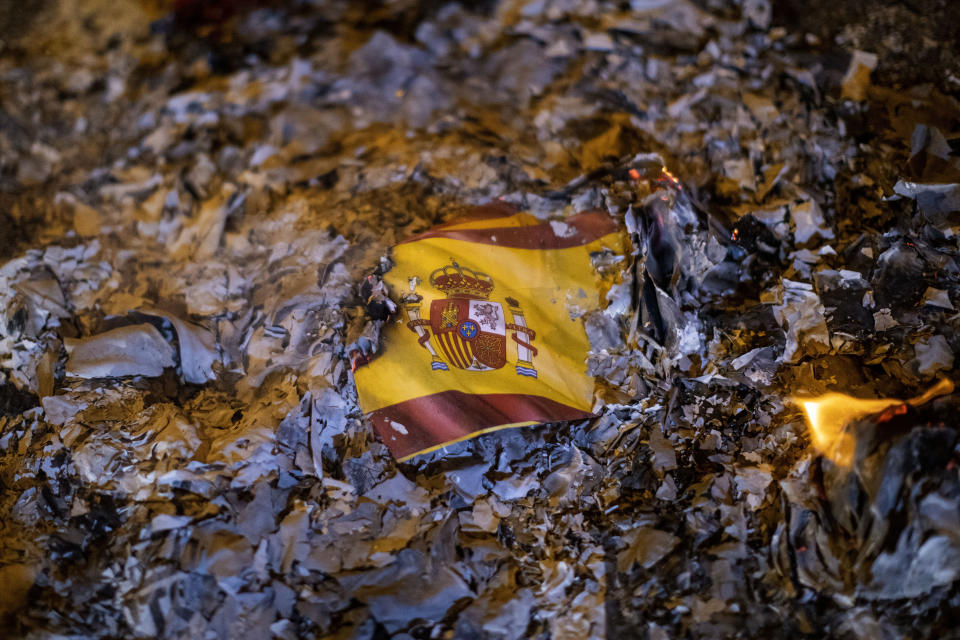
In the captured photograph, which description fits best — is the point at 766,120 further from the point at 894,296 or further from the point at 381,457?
the point at 381,457

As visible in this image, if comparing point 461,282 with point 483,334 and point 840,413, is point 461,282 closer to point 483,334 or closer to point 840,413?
point 483,334

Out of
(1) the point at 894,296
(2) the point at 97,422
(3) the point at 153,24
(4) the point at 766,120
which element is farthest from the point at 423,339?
(3) the point at 153,24

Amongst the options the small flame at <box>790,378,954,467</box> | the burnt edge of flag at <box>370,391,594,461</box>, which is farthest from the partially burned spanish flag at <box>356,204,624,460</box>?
the small flame at <box>790,378,954,467</box>

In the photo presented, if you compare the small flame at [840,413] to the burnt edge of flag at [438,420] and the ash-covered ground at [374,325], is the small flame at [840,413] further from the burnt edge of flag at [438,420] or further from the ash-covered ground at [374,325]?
the burnt edge of flag at [438,420]

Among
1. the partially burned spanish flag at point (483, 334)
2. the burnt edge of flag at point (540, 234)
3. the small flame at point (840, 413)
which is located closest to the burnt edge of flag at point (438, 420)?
the partially burned spanish flag at point (483, 334)

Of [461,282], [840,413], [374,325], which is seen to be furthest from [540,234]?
[840,413]
